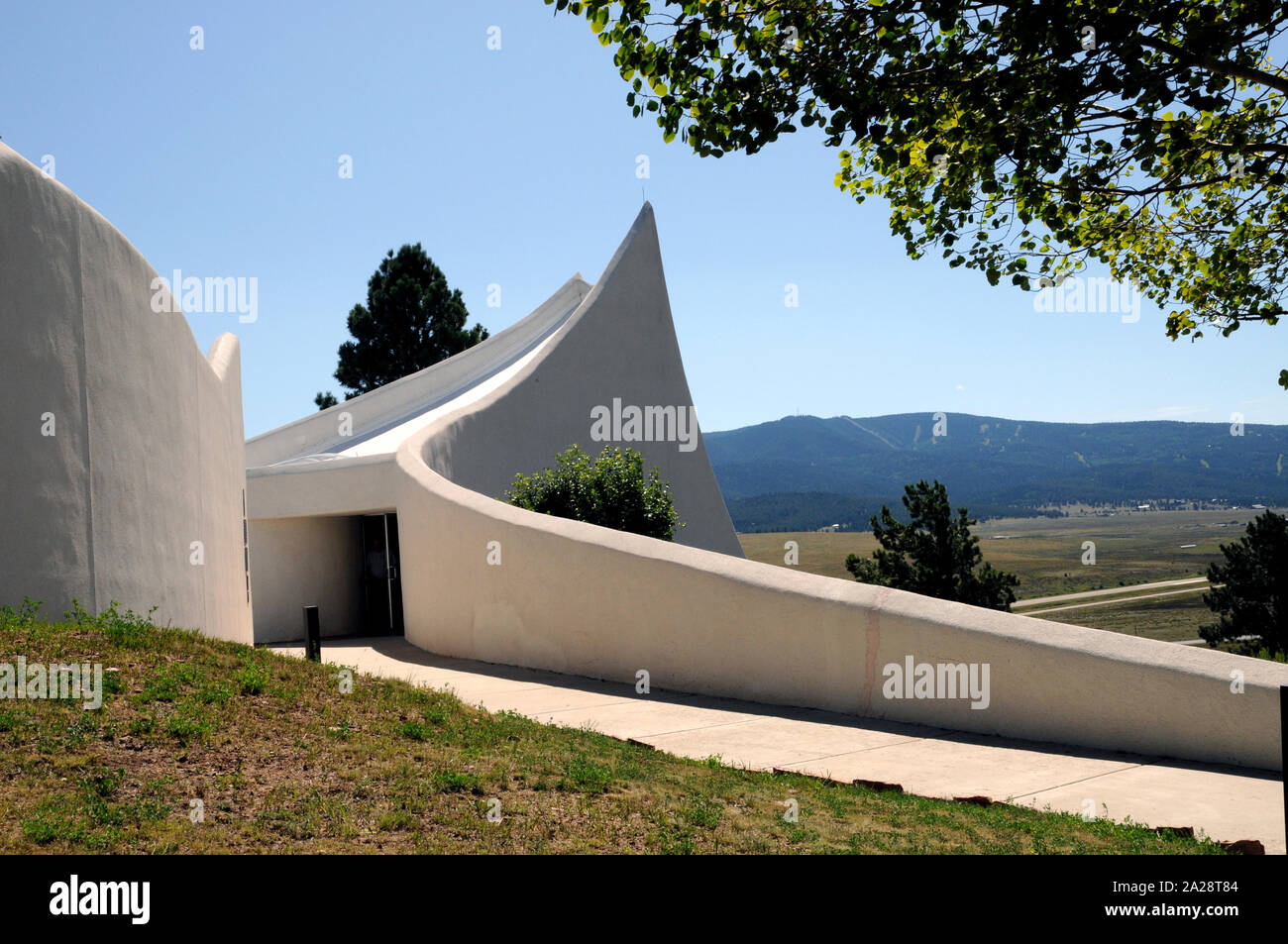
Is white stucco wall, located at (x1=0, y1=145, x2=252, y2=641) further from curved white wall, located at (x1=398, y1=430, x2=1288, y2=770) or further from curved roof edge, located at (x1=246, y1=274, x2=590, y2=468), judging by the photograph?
curved roof edge, located at (x1=246, y1=274, x2=590, y2=468)

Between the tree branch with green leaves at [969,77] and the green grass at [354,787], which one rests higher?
the tree branch with green leaves at [969,77]

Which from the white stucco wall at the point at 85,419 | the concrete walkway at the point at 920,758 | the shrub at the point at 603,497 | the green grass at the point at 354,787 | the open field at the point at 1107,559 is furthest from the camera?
the open field at the point at 1107,559

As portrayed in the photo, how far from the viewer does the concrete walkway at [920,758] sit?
5.72 m

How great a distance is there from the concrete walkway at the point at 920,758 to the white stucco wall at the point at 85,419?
122 inches

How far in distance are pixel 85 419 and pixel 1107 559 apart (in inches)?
5429

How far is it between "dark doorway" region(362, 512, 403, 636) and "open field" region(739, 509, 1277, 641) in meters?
30.9

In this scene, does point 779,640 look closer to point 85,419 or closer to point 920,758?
point 920,758

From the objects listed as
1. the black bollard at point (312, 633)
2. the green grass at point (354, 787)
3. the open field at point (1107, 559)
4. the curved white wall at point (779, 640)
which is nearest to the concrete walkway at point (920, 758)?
the curved white wall at point (779, 640)

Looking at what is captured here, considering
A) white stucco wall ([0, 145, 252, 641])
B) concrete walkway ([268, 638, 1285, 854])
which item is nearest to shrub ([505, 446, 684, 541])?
concrete walkway ([268, 638, 1285, 854])

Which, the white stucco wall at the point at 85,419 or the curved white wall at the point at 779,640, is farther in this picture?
the curved white wall at the point at 779,640

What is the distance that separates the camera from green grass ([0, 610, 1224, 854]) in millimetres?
4266

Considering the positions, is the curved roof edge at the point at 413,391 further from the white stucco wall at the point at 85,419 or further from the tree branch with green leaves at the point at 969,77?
the tree branch with green leaves at the point at 969,77

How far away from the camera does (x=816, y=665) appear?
8555mm
